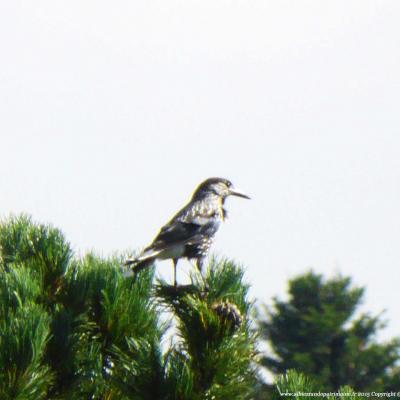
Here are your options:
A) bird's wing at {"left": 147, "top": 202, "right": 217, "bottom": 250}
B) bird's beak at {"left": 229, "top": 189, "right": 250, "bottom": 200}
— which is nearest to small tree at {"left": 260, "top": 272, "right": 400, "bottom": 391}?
bird's beak at {"left": 229, "top": 189, "right": 250, "bottom": 200}

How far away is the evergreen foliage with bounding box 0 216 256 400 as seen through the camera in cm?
392

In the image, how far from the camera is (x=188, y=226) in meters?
8.48

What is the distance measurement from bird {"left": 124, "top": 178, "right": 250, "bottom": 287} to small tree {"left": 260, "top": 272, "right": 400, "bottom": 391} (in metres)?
17.9

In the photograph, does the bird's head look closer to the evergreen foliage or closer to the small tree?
the evergreen foliage

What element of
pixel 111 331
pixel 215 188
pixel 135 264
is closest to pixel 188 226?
pixel 215 188

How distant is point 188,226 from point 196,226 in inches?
4.0

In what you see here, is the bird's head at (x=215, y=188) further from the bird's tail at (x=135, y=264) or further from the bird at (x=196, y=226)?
the bird's tail at (x=135, y=264)

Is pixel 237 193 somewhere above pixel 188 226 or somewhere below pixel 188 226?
above

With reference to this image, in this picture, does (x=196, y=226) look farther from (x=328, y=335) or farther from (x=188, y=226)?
(x=328, y=335)

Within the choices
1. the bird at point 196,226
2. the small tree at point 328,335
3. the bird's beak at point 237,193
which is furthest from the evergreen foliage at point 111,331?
the small tree at point 328,335

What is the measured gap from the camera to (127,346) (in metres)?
4.51

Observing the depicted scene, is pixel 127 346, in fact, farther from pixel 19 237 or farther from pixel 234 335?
pixel 19 237

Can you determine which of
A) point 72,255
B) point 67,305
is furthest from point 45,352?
point 72,255

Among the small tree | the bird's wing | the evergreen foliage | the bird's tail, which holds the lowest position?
the evergreen foliage
